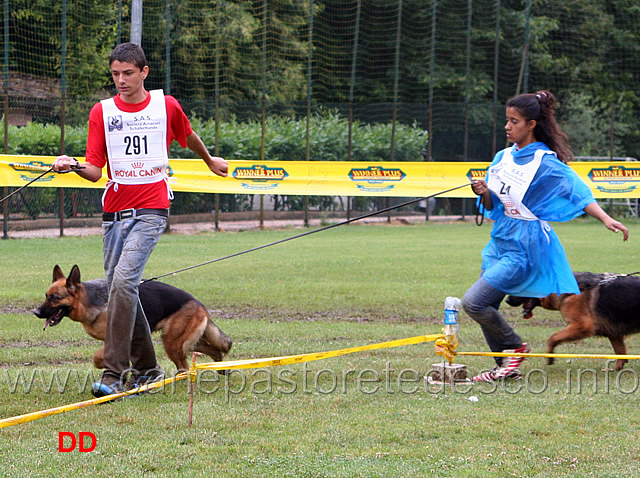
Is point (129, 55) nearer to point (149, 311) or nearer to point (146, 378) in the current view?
point (149, 311)

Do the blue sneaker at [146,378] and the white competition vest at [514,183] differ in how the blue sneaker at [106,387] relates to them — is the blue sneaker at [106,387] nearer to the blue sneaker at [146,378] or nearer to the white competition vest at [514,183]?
the blue sneaker at [146,378]

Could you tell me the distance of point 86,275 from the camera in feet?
37.9

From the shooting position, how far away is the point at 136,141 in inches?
203

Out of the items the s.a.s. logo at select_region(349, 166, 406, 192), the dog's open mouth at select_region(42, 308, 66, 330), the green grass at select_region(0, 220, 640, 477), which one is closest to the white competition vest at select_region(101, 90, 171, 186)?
the dog's open mouth at select_region(42, 308, 66, 330)

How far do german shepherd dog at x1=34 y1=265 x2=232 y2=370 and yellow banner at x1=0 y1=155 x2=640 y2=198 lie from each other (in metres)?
10.5

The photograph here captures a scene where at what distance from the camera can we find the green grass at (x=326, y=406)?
4.03 m

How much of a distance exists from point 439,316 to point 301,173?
8354mm

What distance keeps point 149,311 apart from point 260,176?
11426mm

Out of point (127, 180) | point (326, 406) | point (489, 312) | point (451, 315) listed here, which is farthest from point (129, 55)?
point (489, 312)

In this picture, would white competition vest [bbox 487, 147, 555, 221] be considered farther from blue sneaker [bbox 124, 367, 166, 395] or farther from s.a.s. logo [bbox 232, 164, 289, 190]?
s.a.s. logo [bbox 232, 164, 289, 190]

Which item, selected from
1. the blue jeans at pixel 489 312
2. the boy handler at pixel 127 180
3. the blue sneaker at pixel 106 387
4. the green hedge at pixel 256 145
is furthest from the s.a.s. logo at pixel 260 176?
the blue sneaker at pixel 106 387

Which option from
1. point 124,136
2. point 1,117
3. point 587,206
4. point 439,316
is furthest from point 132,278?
point 1,117

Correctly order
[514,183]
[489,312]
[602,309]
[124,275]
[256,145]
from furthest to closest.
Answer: [256,145], [602,309], [489,312], [514,183], [124,275]

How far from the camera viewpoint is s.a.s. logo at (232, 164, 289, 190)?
17.1 m
